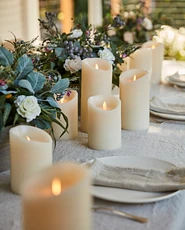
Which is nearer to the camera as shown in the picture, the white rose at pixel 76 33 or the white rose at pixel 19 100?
the white rose at pixel 19 100

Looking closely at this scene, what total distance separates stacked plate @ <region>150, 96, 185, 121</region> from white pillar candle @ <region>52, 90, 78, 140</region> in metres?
0.36

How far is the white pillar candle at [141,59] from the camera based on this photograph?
6.84 feet

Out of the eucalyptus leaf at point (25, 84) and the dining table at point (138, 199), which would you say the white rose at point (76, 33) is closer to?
the dining table at point (138, 199)

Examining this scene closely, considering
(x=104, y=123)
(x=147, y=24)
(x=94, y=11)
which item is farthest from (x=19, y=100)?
(x=94, y=11)

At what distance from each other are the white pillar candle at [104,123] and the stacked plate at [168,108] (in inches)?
13.5

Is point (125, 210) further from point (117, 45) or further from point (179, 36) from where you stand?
point (179, 36)

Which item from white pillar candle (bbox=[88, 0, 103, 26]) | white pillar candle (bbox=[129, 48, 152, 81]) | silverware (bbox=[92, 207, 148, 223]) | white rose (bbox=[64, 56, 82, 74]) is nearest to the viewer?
silverware (bbox=[92, 207, 148, 223])

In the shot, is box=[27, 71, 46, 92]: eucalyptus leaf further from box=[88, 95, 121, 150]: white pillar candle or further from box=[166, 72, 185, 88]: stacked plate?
box=[166, 72, 185, 88]: stacked plate

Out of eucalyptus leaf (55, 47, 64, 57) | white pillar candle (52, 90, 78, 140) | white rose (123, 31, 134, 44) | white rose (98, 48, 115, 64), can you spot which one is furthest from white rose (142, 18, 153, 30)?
white pillar candle (52, 90, 78, 140)

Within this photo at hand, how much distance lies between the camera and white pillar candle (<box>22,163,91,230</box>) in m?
0.67

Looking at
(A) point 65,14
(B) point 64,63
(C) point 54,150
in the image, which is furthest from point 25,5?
(C) point 54,150

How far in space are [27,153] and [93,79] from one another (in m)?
0.52

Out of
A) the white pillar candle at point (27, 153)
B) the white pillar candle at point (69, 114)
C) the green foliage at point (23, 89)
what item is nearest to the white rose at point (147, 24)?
the white pillar candle at point (69, 114)

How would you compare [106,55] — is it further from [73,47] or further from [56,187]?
[56,187]
